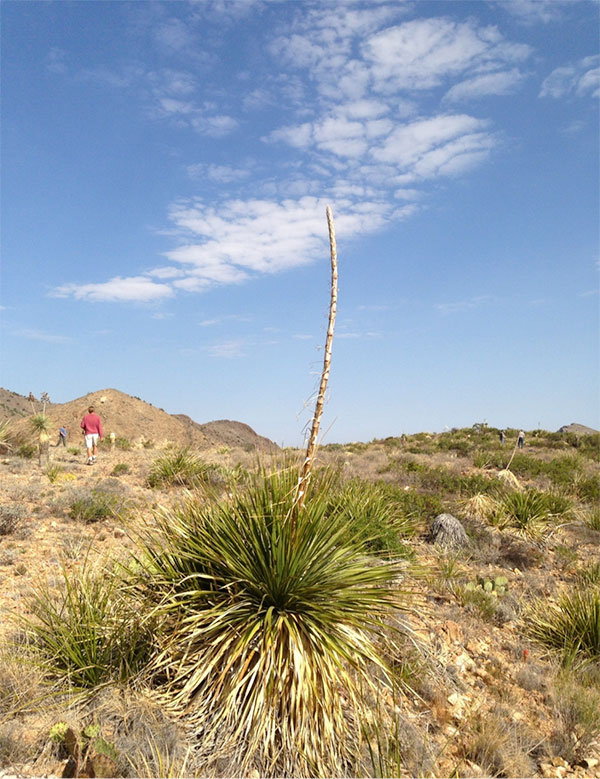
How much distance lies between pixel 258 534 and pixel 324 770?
150 centimetres

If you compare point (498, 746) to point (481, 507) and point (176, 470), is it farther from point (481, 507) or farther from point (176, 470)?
point (176, 470)

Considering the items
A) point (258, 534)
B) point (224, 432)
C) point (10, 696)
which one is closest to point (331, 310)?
point (258, 534)

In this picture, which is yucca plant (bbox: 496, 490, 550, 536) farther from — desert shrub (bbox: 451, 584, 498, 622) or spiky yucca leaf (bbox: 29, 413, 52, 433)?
spiky yucca leaf (bbox: 29, 413, 52, 433)

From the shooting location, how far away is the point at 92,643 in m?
4.03

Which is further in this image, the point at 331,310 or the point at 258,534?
the point at 258,534

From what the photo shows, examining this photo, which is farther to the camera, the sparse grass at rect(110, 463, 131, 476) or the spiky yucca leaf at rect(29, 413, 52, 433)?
the spiky yucca leaf at rect(29, 413, 52, 433)

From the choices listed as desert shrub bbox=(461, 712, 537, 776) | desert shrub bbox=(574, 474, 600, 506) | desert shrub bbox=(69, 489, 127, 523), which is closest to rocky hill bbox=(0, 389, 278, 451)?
desert shrub bbox=(574, 474, 600, 506)

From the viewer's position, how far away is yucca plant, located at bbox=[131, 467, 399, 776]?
335 cm

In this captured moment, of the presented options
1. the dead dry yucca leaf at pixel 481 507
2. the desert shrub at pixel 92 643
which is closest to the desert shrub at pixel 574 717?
the desert shrub at pixel 92 643

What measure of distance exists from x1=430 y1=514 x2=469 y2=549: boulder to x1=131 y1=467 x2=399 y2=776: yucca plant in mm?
5208

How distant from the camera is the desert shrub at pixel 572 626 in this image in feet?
18.7

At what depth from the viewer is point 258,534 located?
12.8 ft

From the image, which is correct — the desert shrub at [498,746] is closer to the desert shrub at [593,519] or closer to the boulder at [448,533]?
the boulder at [448,533]

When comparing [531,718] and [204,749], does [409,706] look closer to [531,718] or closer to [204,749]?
[531,718]
